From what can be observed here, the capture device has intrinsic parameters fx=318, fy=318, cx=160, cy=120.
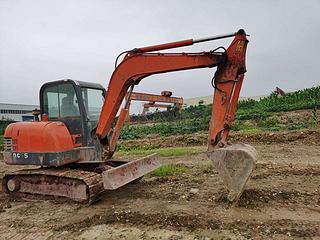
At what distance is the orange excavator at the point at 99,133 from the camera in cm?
496

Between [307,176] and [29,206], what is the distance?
18.3 ft

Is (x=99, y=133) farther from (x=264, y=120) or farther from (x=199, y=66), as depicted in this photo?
(x=264, y=120)

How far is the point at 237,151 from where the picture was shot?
185 inches

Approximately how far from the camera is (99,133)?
6129 mm

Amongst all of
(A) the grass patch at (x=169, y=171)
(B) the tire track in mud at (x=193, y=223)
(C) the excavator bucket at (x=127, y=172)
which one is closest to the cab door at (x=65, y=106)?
(C) the excavator bucket at (x=127, y=172)

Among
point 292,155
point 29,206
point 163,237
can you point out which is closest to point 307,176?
point 292,155

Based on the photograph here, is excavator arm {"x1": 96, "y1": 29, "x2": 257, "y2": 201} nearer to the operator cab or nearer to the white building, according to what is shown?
the operator cab

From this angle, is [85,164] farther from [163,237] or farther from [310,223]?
[310,223]

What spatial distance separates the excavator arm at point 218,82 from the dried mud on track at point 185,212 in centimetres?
58

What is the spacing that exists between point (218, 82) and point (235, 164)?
1.33 metres

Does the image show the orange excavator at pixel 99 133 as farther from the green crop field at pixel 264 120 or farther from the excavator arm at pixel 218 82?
the green crop field at pixel 264 120

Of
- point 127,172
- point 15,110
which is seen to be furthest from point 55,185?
point 15,110

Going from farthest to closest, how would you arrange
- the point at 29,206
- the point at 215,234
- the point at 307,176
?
the point at 307,176 → the point at 29,206 → the point at 215,234

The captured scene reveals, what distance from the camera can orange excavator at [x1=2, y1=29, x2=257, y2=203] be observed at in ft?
16.3
